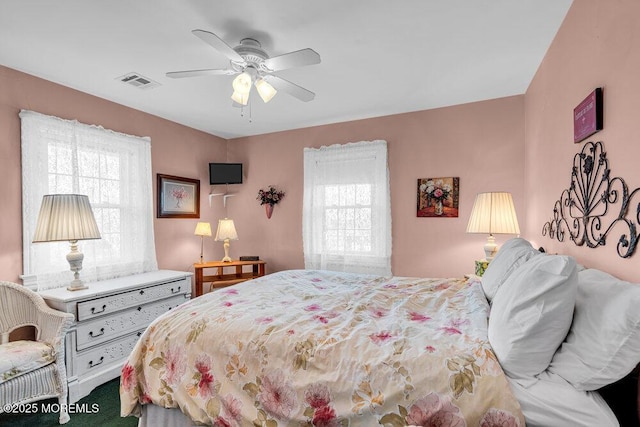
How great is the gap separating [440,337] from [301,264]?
2.82 metres

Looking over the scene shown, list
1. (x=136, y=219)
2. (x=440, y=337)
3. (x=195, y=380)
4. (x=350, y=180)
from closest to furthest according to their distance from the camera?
(x=440, y=337) < (x=195, y=380) < (x=136, y=219) < (x=350, y=180)

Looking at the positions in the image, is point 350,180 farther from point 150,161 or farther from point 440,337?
point 440,337

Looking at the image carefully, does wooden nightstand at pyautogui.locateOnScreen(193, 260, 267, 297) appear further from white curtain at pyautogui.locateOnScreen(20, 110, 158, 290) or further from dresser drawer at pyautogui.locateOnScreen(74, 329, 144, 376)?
dresser drawer at pyautogui.locateOnScreen(74, 329, 144, 376)

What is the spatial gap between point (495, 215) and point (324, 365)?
6.98ft

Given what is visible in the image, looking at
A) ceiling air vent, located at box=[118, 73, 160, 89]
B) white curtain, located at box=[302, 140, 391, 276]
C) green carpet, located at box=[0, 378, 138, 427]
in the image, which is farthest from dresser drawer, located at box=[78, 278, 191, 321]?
ceiling air vent, located at box=[118, 73, 160, 89]

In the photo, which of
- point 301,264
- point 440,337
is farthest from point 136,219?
point 440,337

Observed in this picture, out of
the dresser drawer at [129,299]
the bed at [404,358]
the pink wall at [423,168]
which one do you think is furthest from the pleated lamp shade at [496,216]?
the dresser drawer at [129,299]

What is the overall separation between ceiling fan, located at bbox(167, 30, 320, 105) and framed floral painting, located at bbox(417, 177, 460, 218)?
173 centimetres

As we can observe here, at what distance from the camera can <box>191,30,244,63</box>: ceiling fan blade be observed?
158cm

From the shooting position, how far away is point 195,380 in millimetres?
1469

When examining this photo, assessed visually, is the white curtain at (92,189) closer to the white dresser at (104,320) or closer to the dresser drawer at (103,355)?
the white dresser at (104,320)

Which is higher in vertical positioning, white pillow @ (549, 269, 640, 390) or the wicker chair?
white pillow @ (549, 269, 640, 390)

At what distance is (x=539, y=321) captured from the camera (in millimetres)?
1064

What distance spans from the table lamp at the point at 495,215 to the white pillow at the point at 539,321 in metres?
1.63
